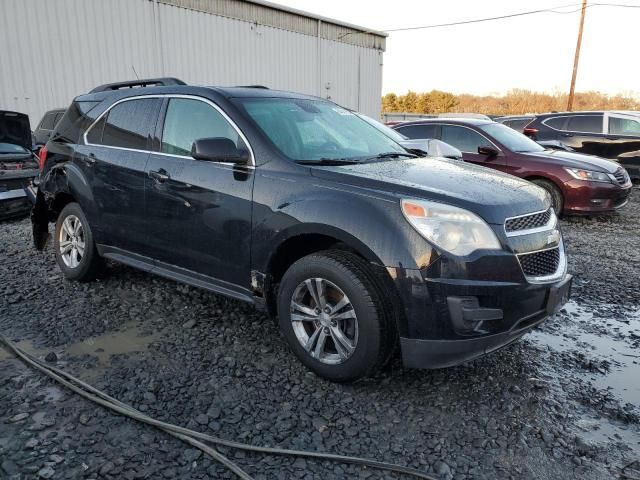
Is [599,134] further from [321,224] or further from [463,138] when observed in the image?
[321,224]

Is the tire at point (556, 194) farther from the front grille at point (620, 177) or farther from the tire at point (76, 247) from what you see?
the tire at point (76, 247)

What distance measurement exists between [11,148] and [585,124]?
11.0m

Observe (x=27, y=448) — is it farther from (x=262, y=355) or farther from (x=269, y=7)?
(x=269, y=7)

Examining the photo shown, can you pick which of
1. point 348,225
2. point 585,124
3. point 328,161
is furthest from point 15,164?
point 585,124

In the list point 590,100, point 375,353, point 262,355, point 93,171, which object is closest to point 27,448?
point 262,355

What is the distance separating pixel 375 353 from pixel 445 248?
2.25 feet

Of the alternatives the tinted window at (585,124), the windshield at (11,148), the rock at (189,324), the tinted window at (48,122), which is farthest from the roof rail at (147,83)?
the tinted window at (585,124)

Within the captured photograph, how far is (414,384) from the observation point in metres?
2.96

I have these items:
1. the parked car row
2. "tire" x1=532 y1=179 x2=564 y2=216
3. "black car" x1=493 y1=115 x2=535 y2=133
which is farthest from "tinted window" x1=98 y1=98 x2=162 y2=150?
"black car" x1=493 y1=115 x2=535 y2=133

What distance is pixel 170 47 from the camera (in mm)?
15531

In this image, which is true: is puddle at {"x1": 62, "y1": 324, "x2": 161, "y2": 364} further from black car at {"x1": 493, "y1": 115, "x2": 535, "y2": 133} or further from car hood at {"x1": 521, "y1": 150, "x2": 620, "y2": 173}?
black car at {"x1": 493, "y1": 115, "x2": 535, "y2": 133}

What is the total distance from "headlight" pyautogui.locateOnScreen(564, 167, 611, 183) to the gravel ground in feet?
12.2

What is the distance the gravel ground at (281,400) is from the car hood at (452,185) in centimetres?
106

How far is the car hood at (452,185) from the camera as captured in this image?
8.70 ft
